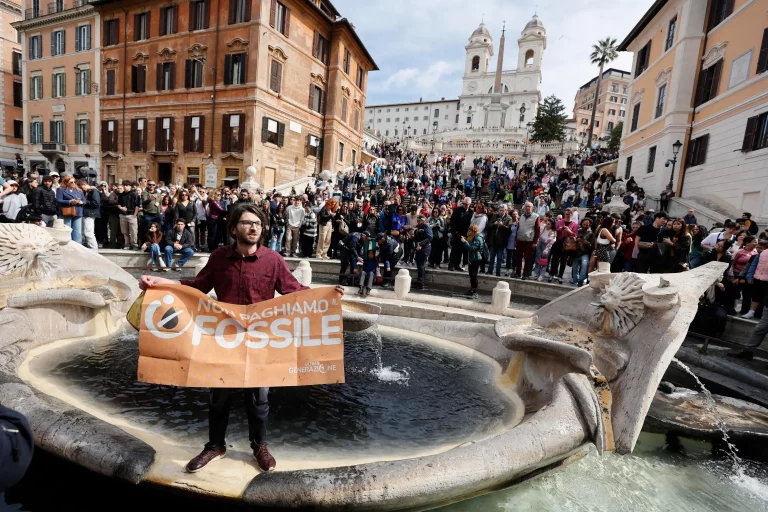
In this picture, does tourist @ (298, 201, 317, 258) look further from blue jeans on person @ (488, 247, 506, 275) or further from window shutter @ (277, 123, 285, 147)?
window shutter @ (277, 123, 285, 147)

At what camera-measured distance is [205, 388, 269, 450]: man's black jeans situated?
295 cm

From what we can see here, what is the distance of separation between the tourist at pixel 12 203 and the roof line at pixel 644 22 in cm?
3070

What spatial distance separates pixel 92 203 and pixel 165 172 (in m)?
21.1

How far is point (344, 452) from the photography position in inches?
133

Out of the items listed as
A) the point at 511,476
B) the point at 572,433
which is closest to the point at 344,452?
the point at 511,476

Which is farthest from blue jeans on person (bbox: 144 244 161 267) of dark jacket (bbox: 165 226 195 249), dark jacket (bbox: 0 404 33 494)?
dark jacket (bbox: 0 404 33 494)

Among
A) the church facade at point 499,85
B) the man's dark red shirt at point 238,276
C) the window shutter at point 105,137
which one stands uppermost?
the church facade at point 499,85

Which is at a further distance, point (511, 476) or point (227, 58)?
point (227, 58)

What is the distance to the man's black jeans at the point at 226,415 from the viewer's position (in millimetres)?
2953

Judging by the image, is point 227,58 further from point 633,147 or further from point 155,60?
point 633,147

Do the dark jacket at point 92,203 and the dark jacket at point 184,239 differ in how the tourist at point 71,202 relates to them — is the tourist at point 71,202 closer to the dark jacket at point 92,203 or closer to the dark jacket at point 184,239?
the dark jacket at point 92,203

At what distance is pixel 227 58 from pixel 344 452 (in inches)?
1180

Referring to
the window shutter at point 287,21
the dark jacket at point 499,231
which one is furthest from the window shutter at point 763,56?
the window shutter at point 287,21

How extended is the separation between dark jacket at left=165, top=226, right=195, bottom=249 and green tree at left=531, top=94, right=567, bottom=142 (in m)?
55.1
